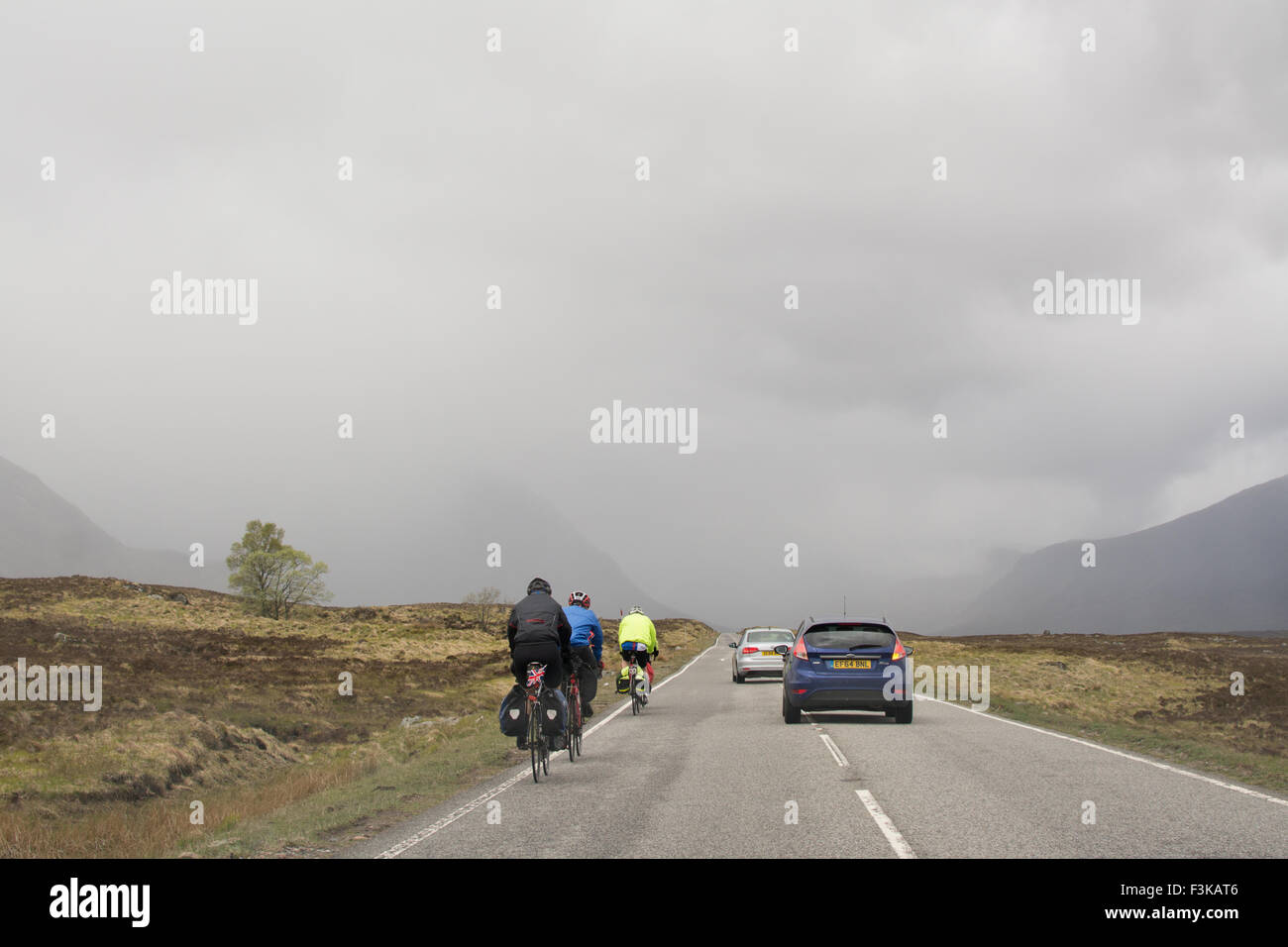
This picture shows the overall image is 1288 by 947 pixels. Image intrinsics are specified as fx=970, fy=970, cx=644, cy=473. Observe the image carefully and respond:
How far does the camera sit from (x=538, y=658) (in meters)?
11.4

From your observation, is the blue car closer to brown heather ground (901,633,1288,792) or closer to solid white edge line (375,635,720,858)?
brown heather ground (901,633,1288,792)

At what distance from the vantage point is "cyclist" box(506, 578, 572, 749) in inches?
451

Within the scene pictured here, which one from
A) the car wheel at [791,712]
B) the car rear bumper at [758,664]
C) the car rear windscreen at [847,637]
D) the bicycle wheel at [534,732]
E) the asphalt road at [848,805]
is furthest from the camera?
the car rear bumper at [758,664]

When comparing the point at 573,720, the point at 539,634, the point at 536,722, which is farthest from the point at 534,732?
the point at 573,720

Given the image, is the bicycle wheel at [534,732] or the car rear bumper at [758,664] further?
the car rear bumper at [758,664]

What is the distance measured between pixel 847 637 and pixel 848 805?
309 inches

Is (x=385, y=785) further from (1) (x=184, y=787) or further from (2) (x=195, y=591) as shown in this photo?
(2) (x=195, y=591)

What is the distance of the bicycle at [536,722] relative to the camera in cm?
1116

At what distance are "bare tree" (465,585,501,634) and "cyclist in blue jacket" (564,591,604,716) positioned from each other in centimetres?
7236

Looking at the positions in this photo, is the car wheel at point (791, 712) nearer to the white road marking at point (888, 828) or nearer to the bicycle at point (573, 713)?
the bicycle at point (573, 713)

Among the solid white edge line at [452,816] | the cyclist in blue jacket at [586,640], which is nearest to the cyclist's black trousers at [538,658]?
the solid white edge line at [452,816]

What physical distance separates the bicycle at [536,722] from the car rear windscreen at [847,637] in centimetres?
666

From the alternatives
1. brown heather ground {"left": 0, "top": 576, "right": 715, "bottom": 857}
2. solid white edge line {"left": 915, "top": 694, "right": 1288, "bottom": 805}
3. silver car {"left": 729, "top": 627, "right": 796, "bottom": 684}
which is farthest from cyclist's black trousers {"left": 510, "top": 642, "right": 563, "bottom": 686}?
silver car {"left": 729, "top": 627, "right": 796, "bottom": 684}
